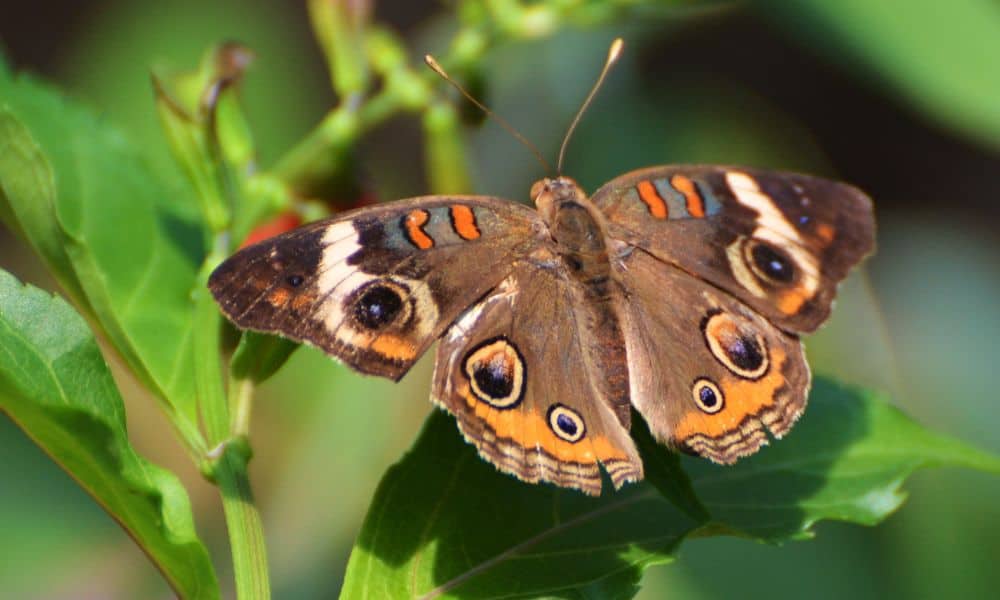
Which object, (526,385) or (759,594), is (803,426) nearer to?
(526,385)

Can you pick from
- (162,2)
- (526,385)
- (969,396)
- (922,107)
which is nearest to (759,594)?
(969,396)

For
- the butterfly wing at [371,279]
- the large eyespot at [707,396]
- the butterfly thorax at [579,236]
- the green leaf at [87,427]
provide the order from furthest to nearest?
the butterfly thorax at [579,236] < the large eyespot at [707,396] < the butterfly wing at [371,279] < the green leaf at [87,427]

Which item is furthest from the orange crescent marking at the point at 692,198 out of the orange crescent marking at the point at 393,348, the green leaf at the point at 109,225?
the green leaf at the point at 109,225

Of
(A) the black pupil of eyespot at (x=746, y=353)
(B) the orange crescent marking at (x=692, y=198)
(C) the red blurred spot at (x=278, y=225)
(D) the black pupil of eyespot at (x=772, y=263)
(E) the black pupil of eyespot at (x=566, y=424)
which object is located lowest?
(A) the black pupil of eyespot at (x=746, y=353)

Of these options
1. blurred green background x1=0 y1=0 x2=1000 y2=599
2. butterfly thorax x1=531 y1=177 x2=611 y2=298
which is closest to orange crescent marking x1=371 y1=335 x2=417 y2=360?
butterfly thorax x1=531 y1=177 x2=611 y2=298

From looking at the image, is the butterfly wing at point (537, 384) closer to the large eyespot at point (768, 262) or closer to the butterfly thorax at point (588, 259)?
the butterfly thorax at point (588, 259)

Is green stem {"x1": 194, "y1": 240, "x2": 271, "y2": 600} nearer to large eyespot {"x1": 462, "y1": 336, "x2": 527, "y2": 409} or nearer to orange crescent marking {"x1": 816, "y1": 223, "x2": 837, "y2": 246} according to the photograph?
large eyespot {"x1": 462, "y1": 336, "x2": 527, "y2": 409}

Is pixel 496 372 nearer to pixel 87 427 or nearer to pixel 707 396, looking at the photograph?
pixel 707 396
